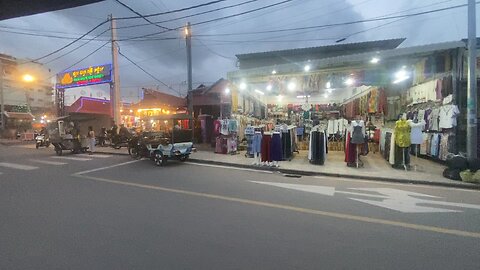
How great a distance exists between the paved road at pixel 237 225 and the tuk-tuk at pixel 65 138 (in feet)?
29.9

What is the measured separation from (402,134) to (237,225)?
7582 mm

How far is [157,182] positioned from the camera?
8.09 meters

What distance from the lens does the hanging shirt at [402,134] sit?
9310mm

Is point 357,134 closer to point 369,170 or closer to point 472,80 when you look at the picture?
point 369,170

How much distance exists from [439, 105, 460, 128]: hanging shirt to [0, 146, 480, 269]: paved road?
3372 millimetres

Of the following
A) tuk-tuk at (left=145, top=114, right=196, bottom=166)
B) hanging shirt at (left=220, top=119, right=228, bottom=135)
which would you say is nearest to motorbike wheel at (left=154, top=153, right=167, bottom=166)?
tuk-tuk at (left=145, top=114, right=196, bottom=166)

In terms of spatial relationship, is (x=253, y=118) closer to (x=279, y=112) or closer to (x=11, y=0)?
(x=279, y=112)

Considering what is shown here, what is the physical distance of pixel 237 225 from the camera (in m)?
4.51

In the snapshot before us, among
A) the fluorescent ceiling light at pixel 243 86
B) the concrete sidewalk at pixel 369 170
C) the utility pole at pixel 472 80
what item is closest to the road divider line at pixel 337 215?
the concrete sidewalk at pixel 369 170

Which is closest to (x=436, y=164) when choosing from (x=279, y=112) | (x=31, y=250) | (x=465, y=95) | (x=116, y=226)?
(x=465, y=95)

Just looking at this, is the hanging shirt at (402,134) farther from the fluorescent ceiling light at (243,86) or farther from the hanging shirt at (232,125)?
the fluorescent ceiling light at (243,86)

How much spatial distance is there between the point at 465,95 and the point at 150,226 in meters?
11.5

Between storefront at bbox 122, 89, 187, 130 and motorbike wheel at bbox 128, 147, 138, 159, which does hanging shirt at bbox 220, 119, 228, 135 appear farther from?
storefront at bbox 122, 89, 187, 130

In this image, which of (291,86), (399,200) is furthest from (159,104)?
(399,200)
